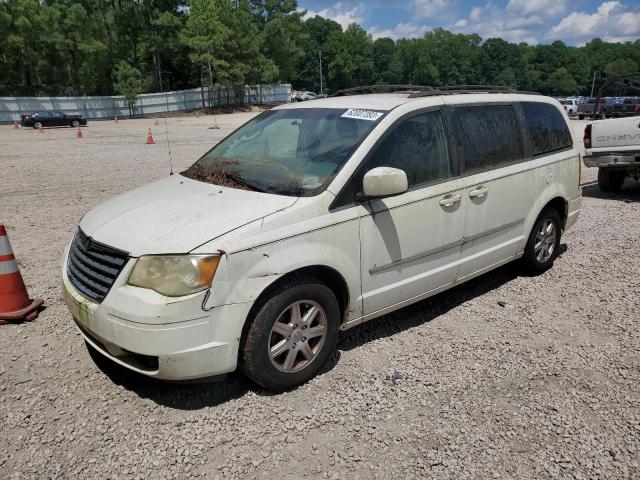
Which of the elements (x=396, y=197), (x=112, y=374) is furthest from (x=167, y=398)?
(x=396, y=197)

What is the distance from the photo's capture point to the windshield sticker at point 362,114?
3.60 m

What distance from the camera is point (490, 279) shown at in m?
5.24

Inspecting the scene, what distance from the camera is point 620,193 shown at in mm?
9445

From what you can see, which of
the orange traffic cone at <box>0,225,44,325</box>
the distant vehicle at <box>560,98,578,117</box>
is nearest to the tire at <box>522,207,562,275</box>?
the orange traffic cone at <box>0,225,44,325</box>

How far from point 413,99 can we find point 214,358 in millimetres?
2426

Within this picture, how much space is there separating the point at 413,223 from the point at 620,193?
7703 millimetres

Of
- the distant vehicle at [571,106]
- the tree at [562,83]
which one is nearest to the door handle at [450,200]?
the distant vehicle at [571,106]

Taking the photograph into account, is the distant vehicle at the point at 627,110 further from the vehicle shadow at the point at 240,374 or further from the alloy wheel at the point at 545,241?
the vehicle shadow at the point at 240,374

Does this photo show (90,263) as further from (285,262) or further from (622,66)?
(622,66)

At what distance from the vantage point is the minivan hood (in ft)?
9.36

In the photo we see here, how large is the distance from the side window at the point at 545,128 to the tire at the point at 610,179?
188 inches

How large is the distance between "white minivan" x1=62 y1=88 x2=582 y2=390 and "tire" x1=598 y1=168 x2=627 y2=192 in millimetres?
5685

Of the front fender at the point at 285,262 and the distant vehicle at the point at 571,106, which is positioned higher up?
the front fender at the point at 285,262

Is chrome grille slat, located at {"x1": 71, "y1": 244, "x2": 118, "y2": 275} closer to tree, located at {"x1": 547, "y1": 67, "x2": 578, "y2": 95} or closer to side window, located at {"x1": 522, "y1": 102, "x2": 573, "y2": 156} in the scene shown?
side window, located at {"x1": 522, "y1": 102, "x2": 573, "y2": 156}
